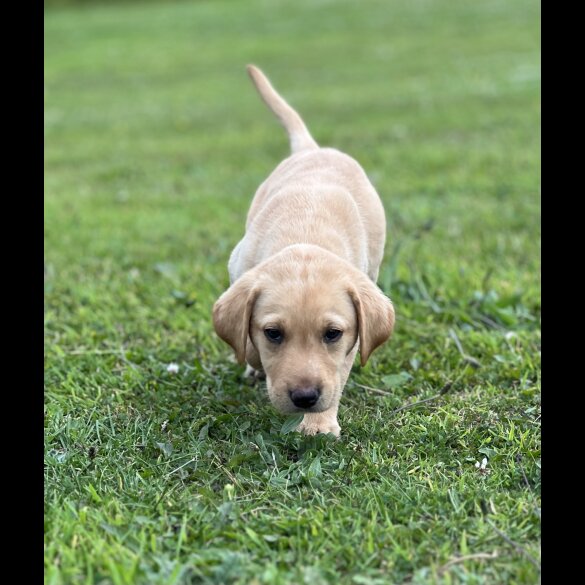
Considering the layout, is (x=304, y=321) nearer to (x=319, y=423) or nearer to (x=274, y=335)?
(x=274, y=335)

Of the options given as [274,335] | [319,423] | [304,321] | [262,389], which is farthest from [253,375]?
[304,321]

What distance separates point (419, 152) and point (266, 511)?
6.32 meters

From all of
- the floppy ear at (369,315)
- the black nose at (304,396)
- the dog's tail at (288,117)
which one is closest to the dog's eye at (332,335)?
the floppy ear at (369,315)

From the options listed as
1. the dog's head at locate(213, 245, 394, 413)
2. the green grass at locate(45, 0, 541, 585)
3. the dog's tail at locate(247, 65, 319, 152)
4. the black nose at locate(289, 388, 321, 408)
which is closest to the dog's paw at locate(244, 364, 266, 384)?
the green grass at locate(45, 0, 541, 585)

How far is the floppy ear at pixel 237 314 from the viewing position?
3.39m

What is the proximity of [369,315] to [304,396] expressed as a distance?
0.47 m

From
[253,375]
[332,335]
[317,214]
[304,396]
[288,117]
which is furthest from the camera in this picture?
[288,117]

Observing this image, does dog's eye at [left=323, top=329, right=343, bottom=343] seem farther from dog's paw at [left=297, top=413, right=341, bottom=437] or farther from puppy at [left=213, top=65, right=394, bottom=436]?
dog's paw at [left=297, top=413, right=341, bottom=437]

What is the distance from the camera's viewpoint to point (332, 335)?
3338 millimetres

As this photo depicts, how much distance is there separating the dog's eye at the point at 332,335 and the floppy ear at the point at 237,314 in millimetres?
325

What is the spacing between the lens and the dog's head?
3246 mm

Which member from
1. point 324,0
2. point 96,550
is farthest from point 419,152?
point 324,0

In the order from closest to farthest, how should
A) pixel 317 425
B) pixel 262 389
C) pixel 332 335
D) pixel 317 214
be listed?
pixel 332 335 < pixel 317 425 < pixel 317 214 < pixel 262 389

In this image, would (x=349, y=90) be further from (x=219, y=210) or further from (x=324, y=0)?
(x=324, y=0)
